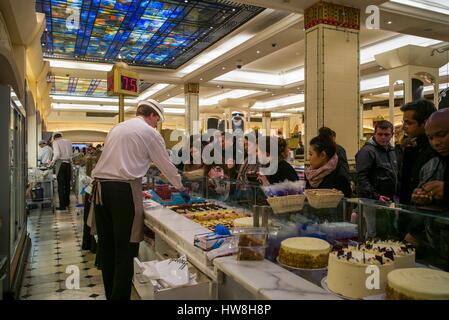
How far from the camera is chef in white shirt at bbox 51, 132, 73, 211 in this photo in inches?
376

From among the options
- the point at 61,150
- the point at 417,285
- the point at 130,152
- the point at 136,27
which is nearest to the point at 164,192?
the point at 130,152

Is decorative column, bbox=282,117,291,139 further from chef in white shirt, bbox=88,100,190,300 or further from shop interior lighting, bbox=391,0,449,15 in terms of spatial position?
chef in white shirt, bbox=88,100,190,300

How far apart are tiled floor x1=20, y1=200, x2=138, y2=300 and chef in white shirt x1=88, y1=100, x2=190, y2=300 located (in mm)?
537

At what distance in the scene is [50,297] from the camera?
3.86 m

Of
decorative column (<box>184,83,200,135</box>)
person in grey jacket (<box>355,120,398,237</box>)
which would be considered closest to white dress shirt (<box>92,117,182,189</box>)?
person in grey jacket (<box>355,120,398,237</box>)

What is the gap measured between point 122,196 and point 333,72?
505 cm

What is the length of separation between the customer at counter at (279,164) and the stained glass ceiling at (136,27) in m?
4.40

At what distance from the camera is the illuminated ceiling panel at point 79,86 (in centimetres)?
1511

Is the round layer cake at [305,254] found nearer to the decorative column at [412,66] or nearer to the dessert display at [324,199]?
the dessert display at [324,199]

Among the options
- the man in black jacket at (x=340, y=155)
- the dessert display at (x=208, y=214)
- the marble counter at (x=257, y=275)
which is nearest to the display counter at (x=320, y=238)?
the marble counter at (x=257, y=275)

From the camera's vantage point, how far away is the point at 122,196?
2.84m

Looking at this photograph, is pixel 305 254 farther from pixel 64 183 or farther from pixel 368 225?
pixel 64 183

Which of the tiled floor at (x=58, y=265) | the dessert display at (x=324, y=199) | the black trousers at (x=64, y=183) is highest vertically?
the dessert display at (x=324, y=199)
